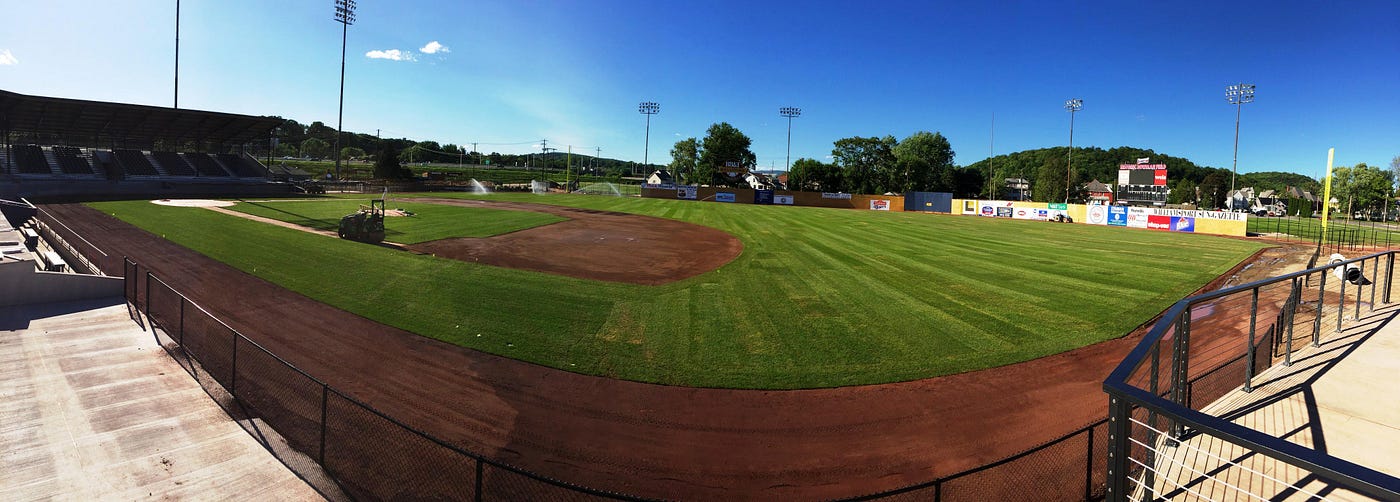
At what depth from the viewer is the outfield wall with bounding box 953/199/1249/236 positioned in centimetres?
4606

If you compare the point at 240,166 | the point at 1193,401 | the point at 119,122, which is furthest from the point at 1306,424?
the point at 240,166

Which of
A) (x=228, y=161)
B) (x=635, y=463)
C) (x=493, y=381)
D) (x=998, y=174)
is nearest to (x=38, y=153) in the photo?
(x=228, y=161)

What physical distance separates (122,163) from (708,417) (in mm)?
85668

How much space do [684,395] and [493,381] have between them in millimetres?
3552

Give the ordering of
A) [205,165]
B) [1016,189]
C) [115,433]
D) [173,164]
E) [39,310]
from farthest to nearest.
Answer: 1. [1016,189]
2. [205,165]
3. [173,164]
4. [39,310]
5. [115,433]

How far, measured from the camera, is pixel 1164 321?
443 cm

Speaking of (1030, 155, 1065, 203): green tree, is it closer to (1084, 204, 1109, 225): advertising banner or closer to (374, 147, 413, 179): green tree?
(1084, 204, 1109, 225): advertising banner

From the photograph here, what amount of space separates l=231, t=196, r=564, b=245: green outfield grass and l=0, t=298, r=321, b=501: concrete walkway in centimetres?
1673

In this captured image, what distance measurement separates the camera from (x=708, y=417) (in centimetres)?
940

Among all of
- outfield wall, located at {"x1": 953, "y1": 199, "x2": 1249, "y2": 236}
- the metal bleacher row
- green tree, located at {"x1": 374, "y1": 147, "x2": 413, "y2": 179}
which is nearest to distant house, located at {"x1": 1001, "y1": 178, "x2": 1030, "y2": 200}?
outfield wall, located at {"x1": 953, "y1": 199, "x2": 1249, "y2": 236}

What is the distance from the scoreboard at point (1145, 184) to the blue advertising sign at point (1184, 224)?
84.7ft

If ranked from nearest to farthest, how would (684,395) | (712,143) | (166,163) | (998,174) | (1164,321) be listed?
(1164,321)
(684,395)
(166,163)
(712,143)
(998,174)

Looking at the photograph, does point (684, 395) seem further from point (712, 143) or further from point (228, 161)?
point (712, 143)

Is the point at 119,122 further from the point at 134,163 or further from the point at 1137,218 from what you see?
the point at 1137,218
